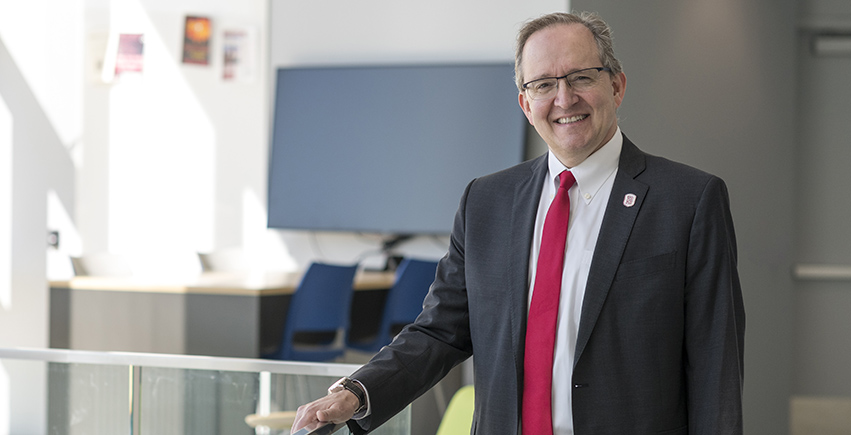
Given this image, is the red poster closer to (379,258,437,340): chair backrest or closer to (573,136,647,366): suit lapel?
(379,258,437,340): chair backrest

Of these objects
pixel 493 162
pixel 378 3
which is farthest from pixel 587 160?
pixel 378 3

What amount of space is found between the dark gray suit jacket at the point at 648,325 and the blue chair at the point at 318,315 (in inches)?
118

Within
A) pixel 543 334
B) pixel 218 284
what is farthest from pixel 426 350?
pixel 218 284

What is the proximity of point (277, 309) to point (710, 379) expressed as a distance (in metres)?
3.35

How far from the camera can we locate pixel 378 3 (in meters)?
5.50

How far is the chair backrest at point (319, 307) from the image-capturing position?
14.5ft

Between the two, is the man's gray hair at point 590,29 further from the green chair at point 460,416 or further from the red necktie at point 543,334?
the green chair at point 460,416

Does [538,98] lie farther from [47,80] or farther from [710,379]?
[47,80]

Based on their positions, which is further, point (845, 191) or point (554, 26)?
point (845, 191)

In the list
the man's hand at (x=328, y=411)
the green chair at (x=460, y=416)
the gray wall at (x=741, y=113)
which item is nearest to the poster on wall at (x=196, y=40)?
the gray wall at (x=741, y=113)

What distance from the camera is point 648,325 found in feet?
4.44

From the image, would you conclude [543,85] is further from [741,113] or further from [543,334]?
[741,113]

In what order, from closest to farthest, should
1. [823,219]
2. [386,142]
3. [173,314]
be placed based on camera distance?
1. [823,219]
2. [173,314]
3. [386,142]

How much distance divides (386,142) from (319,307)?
143 cm
